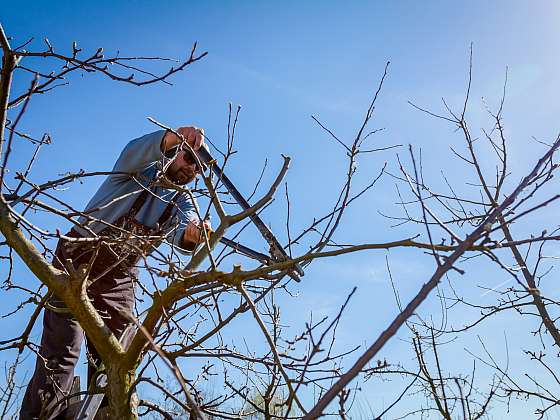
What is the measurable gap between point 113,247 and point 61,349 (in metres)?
0.72

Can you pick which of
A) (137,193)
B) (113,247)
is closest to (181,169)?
(137,193)

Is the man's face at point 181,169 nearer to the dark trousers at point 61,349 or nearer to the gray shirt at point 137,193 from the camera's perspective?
the gray shirt at point 137,193

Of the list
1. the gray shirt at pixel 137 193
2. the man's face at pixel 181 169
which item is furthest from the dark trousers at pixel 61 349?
the man's face at pixel 181 169

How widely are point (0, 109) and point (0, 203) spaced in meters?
0.40

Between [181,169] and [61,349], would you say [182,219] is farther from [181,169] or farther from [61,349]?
[61,349]

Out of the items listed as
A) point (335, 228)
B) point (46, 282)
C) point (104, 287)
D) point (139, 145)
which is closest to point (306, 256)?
point (335, 228)

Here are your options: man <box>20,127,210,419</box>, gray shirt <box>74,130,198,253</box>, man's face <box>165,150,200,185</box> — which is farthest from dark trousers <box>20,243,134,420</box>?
man's face <box>165,150,200,185</box>

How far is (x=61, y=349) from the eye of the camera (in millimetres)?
3094

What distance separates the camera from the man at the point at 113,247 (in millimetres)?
2832

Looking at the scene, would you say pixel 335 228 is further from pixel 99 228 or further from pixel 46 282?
pixel 99 228

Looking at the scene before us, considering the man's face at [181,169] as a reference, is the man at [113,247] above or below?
below

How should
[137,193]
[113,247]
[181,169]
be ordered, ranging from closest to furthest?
[113,247] < [137,193] < [181,169]

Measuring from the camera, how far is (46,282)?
201cm

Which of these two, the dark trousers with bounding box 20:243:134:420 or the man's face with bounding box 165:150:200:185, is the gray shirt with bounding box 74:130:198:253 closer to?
the man's face with bounding box 165:150:200:185
